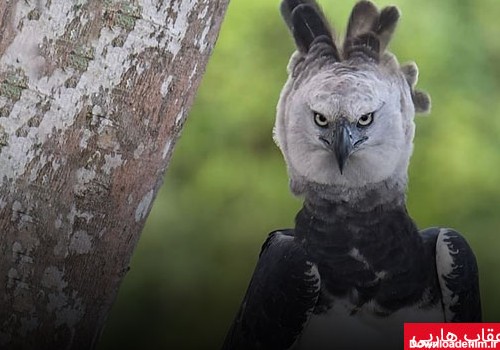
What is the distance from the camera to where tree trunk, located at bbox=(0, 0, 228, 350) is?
634 millimetres

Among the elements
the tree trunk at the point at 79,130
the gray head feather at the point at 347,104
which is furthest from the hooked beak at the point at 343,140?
the tree trunk at the point at 79,130

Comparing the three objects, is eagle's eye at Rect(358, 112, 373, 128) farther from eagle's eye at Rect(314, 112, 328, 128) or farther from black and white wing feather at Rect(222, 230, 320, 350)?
black and white wing feather at Rect(222, 230, 320, 350)

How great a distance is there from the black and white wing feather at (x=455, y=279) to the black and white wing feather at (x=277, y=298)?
0.14m

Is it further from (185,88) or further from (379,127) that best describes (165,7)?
(379,127)

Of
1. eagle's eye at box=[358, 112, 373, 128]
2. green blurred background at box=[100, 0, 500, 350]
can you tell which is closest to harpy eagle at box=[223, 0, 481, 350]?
eagle's eye at box=[358, 112, 373, 128]

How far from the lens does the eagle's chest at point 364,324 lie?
0.79m

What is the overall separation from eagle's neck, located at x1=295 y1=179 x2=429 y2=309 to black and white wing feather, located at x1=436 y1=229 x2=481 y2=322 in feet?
0.09

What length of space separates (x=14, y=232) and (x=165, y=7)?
0.24m

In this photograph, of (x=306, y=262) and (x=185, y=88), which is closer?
(x=185, y=88)

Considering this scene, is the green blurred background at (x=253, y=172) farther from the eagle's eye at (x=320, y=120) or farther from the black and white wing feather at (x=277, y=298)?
the eagle's eye at (x=320, y=120)

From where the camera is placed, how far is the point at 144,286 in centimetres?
107

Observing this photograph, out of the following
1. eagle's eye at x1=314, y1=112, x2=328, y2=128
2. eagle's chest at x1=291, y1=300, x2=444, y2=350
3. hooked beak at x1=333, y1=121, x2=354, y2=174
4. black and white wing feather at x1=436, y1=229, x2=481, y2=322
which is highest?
eagle's eye at x1=314, y1=112, x2=328, y2=128

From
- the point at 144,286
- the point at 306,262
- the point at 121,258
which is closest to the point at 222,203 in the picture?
the point at 144,286

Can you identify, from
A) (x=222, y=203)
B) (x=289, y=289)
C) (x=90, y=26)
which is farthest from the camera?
(x=222, y=203)
